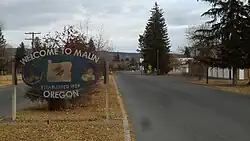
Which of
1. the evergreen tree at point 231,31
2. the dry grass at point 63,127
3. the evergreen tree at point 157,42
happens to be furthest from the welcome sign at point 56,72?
the evergreen tree at point 157,42

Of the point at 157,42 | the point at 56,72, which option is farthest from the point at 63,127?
the point at 157,42

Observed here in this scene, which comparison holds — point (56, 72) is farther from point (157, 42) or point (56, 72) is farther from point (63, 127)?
point (157, 42)

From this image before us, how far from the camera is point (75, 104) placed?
587 inches

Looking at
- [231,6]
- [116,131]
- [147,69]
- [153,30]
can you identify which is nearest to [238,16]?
[231,6]

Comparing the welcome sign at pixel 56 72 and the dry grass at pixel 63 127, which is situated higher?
the welcome sign at pixel 56 72

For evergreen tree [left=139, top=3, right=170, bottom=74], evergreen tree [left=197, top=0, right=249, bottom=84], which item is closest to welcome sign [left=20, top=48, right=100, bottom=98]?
evergreen tree [left=197, top=0, right=249, bottom=84]

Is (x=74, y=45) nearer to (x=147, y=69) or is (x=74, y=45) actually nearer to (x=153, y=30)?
(x=153, y=30)

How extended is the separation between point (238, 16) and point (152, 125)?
25.8 m

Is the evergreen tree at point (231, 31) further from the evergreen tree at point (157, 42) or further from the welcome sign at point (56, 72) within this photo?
the evergreen tree at point (157, 42)

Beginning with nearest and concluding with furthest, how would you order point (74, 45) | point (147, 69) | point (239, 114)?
point (239, 114)
point (74, 45)
point (147, 69)

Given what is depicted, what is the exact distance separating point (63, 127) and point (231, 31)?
26252 millimetres

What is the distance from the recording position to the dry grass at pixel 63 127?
8625mm

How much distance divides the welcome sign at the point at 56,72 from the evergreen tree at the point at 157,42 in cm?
7449

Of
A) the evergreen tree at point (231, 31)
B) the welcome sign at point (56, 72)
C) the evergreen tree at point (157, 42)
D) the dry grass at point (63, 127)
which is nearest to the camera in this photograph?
the dry grass at point (63, 127)
